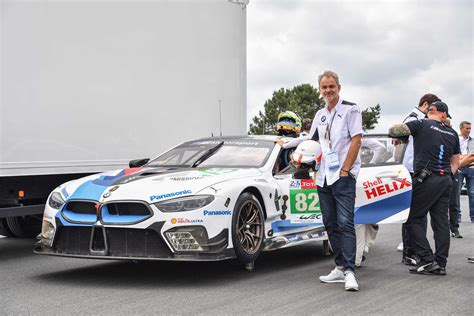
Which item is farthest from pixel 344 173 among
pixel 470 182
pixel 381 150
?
pixel 470 182

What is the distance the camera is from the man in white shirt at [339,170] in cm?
670

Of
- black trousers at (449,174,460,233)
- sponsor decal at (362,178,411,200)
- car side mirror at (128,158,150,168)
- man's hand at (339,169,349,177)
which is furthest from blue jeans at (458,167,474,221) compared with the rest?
man's hand at (339,169,349,177)

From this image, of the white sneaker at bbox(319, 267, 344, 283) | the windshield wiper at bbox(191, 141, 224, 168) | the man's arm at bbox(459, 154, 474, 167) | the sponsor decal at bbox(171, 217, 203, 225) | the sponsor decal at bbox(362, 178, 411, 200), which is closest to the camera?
the sponsor decal at bbox(171, 217, 203, 225)

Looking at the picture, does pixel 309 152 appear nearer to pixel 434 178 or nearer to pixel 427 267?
pixel 434 178

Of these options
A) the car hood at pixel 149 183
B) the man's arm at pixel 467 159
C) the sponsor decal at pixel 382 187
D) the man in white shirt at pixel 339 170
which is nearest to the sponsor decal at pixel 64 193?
the car hood at pixel 149 183

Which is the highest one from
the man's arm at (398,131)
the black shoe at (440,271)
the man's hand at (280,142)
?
the man's arm at (398,131)

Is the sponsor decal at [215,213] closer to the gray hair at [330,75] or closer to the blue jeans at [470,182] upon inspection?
the gray hair at [330,75]

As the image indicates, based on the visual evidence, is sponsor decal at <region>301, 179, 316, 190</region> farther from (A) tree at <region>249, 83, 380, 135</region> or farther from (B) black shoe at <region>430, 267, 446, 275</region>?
(A) tree at <region>249, 83, 380, 135</region>

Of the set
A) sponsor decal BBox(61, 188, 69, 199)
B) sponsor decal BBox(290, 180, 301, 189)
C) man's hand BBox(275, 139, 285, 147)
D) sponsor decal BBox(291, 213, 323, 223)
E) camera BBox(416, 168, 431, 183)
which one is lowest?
sponsor decal BBox(291, 213, 323, 223)

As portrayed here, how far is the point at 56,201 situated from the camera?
7.33 metres

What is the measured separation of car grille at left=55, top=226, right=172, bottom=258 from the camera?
6664mm

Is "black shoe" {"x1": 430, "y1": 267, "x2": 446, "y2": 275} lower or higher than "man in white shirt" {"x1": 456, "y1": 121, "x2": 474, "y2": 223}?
lower

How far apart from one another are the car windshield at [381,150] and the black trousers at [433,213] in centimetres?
63

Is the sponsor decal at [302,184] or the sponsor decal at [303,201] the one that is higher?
the sponsor decal at [302,184]
